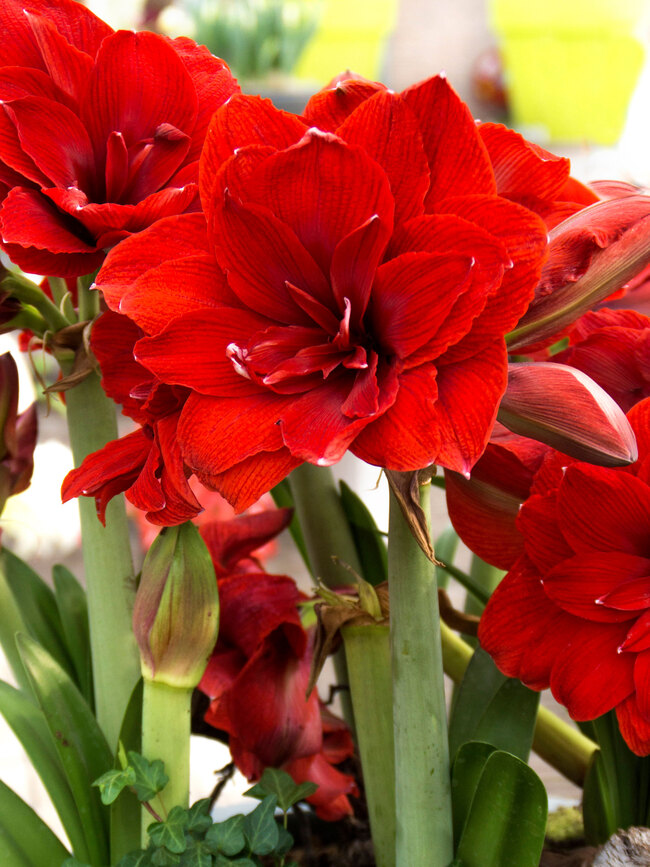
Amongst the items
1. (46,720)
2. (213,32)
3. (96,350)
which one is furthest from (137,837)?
(213,32)

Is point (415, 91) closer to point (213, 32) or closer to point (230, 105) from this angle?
point (230, 105)

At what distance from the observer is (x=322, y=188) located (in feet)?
0.81

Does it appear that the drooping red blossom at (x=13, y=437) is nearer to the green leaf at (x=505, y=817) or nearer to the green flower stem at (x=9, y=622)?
the green flower stem at (x=9, y=622)

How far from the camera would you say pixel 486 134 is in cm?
28

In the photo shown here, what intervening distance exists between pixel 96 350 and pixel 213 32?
178 centimetres

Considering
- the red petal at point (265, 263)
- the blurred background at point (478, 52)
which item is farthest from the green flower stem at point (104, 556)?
the blurred background at point (478, 52)

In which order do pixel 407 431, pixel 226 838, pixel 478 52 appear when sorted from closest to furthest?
pixel 407 431 → pixel 226 838 → pixel 478 52

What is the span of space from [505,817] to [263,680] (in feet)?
0.36

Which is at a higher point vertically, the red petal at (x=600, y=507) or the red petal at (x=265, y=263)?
the red petal at (x=265, y=263)

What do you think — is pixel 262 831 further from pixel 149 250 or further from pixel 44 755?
pixel 149 250

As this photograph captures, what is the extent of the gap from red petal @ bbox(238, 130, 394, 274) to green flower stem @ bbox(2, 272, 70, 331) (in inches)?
4.8

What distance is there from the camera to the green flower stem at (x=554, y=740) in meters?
0.41

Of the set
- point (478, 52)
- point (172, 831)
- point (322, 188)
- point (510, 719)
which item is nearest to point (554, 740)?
point (510, 719)

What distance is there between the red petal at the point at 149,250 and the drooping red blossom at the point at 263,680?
16 cm
